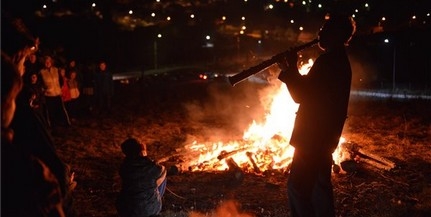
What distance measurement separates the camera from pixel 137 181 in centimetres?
446

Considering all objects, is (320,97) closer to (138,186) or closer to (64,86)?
(138,186)

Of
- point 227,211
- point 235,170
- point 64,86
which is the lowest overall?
point 227,211

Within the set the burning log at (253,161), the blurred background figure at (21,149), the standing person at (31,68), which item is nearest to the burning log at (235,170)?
the burning log at (253,161)

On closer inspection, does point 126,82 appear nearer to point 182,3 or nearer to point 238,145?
point 182,3

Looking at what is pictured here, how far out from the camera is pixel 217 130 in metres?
11.2

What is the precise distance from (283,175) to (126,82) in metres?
15.7

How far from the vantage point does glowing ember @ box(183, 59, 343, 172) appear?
7.46m

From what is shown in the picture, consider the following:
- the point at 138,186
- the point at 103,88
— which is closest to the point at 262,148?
the point at 138,186

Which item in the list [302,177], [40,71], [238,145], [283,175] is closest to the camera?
[302,177]

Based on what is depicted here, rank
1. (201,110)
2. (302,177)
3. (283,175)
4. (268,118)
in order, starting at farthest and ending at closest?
1. (201,110)
2. (268,118)
3. (283,175)
4. (302,177)

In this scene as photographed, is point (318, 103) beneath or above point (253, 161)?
above

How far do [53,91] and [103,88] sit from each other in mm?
3040

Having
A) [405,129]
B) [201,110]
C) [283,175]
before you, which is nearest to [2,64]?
[283,175]

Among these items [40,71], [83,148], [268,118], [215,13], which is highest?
[215,13]
